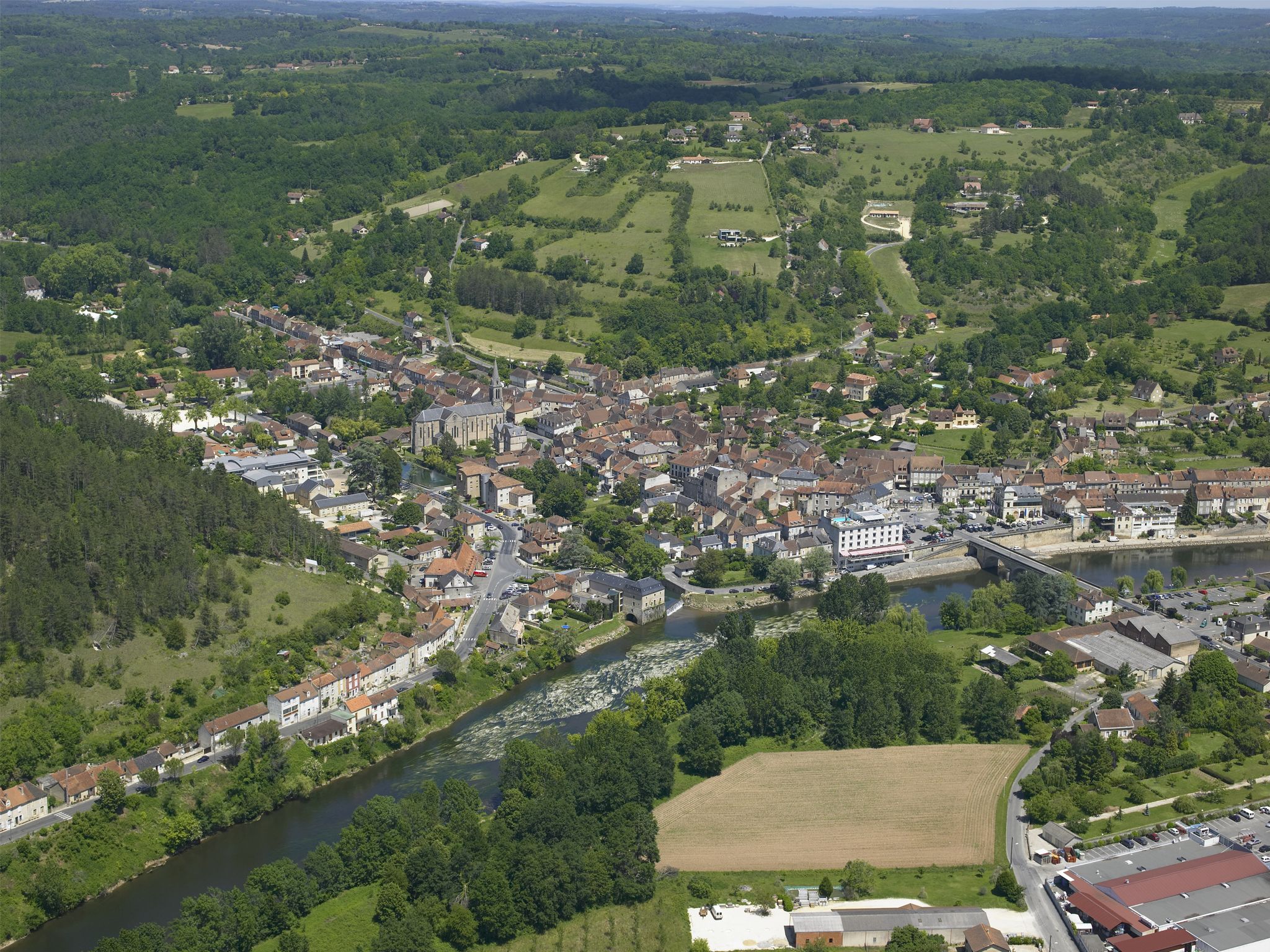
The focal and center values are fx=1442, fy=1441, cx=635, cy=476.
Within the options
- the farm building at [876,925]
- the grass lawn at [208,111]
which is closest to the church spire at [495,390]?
the farm building at [876,925]

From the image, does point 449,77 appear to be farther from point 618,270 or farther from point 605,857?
point 605,857

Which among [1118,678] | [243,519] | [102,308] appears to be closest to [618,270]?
[102,308]

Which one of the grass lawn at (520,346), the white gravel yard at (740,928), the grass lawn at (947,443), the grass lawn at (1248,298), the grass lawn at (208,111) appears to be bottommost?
the white gravel yard at (740,928)

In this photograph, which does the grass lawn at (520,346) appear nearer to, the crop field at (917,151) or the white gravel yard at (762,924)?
the crop field at (917,151)

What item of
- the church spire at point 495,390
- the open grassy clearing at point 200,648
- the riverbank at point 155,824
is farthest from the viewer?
the church spire at point 495,390

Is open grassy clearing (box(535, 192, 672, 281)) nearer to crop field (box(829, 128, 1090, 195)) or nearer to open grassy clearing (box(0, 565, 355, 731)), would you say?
crop field (box(829, 128, 1090, 195))

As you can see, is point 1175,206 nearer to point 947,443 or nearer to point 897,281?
point 897,281
